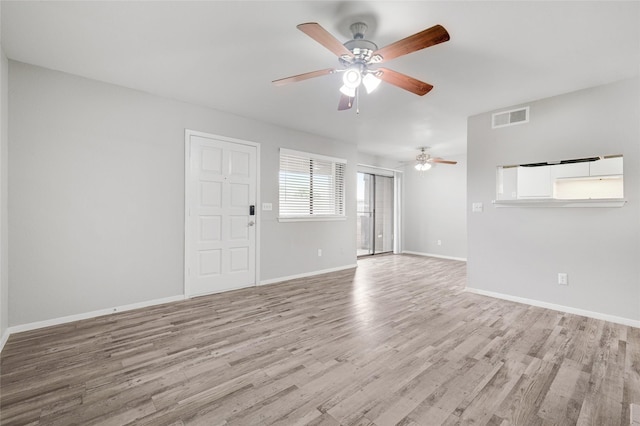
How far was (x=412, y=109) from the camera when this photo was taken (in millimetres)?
4246

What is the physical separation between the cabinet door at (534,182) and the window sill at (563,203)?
0.08 metres

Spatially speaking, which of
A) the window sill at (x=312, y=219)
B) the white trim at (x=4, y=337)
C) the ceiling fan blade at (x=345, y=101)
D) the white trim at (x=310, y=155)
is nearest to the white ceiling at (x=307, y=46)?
the ceiling fan blade at (x=345, y=101)

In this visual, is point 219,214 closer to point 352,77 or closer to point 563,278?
point 352,77

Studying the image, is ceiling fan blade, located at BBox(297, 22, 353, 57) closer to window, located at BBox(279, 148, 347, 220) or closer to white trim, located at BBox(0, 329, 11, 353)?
window, located at BBox(279, 148, 347, 220)

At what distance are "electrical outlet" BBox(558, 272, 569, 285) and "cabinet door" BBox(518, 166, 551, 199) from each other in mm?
999

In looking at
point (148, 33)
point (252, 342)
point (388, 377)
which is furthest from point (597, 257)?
point (148, 33)

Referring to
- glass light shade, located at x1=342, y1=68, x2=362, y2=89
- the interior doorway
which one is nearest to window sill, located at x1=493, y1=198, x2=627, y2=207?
glass light shade, located at x1=342, y1=68, x2=362, y2=89

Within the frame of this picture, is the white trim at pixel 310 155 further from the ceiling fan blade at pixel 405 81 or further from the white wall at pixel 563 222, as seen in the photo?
the ceiling fan blade at pixel 405 81

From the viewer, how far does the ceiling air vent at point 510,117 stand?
3920 mm

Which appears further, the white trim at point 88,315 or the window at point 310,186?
the window at point 310,186

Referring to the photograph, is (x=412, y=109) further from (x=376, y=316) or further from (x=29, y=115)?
(x=29, y=115)

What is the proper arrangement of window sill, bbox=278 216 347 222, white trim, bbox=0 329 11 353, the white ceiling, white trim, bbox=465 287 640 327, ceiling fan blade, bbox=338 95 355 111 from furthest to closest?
1. window sill, bbox=278 216 347 222
2. white trim, bbox=465 287 640 327
3. ceiling fan blade, bbox=338 95 355 111
4. white trim, bbox=0 329 11 353
5. the white ceiling

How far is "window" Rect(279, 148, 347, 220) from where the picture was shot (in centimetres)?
522

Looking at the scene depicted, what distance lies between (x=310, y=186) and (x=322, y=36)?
379 centimetres
